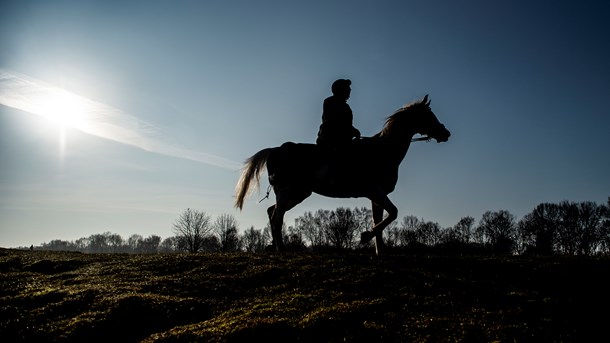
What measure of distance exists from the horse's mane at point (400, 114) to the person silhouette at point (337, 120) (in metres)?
0.93

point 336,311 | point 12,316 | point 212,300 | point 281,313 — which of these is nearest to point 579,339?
point 336,311

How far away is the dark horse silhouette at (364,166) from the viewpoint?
40.2 ft

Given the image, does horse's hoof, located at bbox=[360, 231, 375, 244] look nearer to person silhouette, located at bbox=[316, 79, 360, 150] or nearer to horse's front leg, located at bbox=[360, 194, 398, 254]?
horse's front leg, located at bbox=[360, 194, 398, 254]

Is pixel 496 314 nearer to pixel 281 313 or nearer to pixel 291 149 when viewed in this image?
pixel 281 313

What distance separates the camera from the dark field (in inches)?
264

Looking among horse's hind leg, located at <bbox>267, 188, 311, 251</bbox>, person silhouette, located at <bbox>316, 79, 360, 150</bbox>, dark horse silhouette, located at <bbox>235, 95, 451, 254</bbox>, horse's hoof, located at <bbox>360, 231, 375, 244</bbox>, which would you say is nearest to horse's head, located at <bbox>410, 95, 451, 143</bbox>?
dark horse silhouette, located at <bbox>235, 95, 451, 254</bbox>

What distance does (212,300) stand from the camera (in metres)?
9.26

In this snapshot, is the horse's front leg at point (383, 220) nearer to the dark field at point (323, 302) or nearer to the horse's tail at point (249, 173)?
the dark field at point (323, 302)

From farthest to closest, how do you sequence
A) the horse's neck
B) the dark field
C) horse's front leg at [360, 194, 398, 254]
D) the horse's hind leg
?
the horse's hind leg, the horse's neck, horse's front leg at [360, 194, 398, 254], the dark field

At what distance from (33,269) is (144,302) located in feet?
28.1

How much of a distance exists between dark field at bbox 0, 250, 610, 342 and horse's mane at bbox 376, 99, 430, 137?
154 inches

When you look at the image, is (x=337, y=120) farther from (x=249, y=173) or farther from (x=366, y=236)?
(x=249, y=173)

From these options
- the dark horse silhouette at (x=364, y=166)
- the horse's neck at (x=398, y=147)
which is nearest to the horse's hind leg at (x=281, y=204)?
the dark horse silhouette at (x=364, y=166)

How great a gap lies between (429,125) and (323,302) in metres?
7.10
